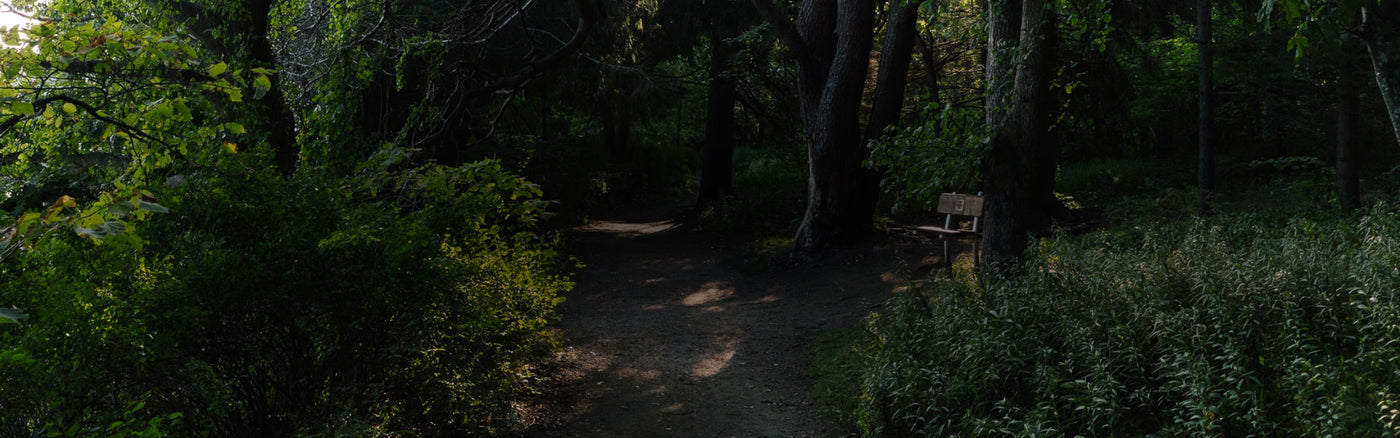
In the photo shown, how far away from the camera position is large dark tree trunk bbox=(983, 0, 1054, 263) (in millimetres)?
7875

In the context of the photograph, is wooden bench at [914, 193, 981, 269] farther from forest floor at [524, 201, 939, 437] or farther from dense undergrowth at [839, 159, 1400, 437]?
dense undergrowth at [839, 159, 1400, 437]

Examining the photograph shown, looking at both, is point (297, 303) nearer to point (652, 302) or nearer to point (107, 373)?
point (107, 373)

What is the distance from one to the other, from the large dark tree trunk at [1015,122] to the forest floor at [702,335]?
100 cm

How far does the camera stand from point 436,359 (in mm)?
5672

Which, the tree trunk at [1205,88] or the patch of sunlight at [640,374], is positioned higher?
the tree trunk at [1205,88]

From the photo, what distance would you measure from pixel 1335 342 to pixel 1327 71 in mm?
10281

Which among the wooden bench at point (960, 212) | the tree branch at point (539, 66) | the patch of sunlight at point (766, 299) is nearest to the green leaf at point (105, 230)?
the tree branch at point (539, 66)

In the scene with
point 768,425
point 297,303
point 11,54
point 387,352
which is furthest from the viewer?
point 768,425

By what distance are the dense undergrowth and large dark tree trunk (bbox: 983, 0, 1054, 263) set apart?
4.40 feet

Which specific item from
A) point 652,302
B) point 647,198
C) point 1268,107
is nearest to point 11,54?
point 652,302

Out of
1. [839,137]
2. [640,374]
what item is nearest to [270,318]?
[640,374]

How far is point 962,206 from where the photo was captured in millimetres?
10797

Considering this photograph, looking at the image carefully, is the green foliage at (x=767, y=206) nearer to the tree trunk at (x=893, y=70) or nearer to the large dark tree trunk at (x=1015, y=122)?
the tree trunk at (x=893, y=70)

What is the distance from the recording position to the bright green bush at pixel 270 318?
13.7 feet
